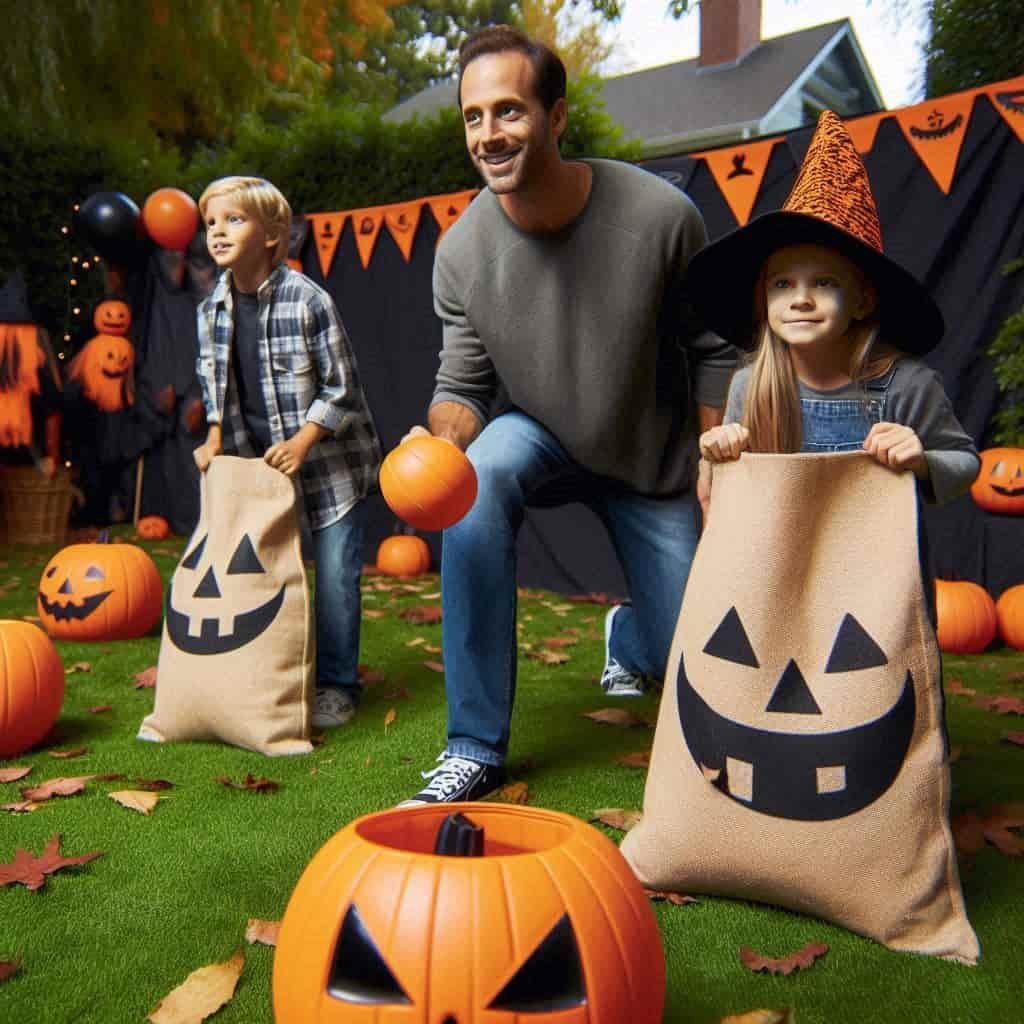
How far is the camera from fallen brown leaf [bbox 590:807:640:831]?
2094mm

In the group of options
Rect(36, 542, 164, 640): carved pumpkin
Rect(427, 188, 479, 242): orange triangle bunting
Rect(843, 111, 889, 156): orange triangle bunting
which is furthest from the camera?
Rect(427, 188, 479, 242): orange triangle bunting

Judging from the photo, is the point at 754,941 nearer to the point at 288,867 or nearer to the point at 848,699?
the point at 848,699

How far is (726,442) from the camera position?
5.55ft

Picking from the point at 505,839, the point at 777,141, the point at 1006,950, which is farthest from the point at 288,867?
the point at 777,141

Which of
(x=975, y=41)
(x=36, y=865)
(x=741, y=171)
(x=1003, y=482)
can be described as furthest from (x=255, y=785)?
(x=975, y=41)

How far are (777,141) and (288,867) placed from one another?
12.8 ft

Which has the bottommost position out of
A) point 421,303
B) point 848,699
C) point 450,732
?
point 450,732

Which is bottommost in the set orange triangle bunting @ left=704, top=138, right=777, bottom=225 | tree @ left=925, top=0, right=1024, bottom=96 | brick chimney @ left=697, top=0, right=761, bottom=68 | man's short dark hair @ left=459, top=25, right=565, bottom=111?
man's short dark hair @ left=459, top=25, right=565, bottom=111

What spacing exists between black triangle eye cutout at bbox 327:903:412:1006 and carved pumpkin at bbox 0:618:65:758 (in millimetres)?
1713

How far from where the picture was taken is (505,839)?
→ 4.35ft

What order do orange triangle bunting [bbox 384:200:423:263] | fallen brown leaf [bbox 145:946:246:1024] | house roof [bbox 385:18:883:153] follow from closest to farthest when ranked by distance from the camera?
fallen brown leaf [bbox 145:946:246:1024] < orange triangle bunting [bbox 384:200:423:263] < house roof [bbox 385:18:883:153]

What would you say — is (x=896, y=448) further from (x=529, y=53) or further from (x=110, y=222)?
(x=110, y=222)

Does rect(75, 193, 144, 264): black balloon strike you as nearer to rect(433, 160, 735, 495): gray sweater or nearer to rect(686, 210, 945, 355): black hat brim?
rect(433, 160, 735, 495): gray sweater

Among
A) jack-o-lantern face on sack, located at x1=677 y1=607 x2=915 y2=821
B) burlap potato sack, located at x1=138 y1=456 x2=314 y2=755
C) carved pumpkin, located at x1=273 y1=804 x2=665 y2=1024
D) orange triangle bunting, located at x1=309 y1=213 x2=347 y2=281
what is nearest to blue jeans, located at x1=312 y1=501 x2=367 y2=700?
burlap potato sack, located at x1=138 y1=456 x2=314 y2=755
